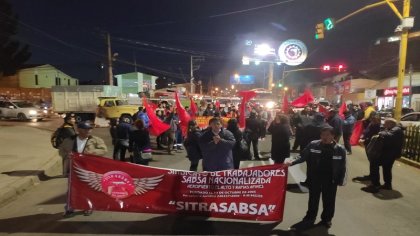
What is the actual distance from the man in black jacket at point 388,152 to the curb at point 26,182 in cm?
737

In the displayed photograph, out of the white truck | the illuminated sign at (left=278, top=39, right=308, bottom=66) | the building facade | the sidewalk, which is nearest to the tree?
the building facade

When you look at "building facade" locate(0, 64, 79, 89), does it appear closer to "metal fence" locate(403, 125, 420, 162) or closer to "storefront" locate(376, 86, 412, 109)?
"storefront" locate(376, 86, 412, 109)

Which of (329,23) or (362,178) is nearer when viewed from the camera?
(362,178)

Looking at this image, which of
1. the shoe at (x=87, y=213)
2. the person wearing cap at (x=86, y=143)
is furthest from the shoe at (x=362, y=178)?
the shoe at (x=87, y=213)

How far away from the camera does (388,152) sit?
26.6 feet

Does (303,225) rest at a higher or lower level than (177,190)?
lower

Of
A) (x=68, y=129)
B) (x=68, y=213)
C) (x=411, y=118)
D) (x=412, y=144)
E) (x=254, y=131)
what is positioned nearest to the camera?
(x=68, y=213)

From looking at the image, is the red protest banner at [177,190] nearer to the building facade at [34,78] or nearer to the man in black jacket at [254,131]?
the man in black jacket at [254,131]

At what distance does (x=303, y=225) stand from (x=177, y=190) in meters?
2.01

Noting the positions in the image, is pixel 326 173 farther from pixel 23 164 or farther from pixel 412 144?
pixel 23 164

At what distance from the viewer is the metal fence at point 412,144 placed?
11930mm

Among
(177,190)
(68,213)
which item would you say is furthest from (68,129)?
(177,190)

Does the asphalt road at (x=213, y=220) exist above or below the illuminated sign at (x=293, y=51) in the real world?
below

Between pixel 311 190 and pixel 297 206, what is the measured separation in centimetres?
110
